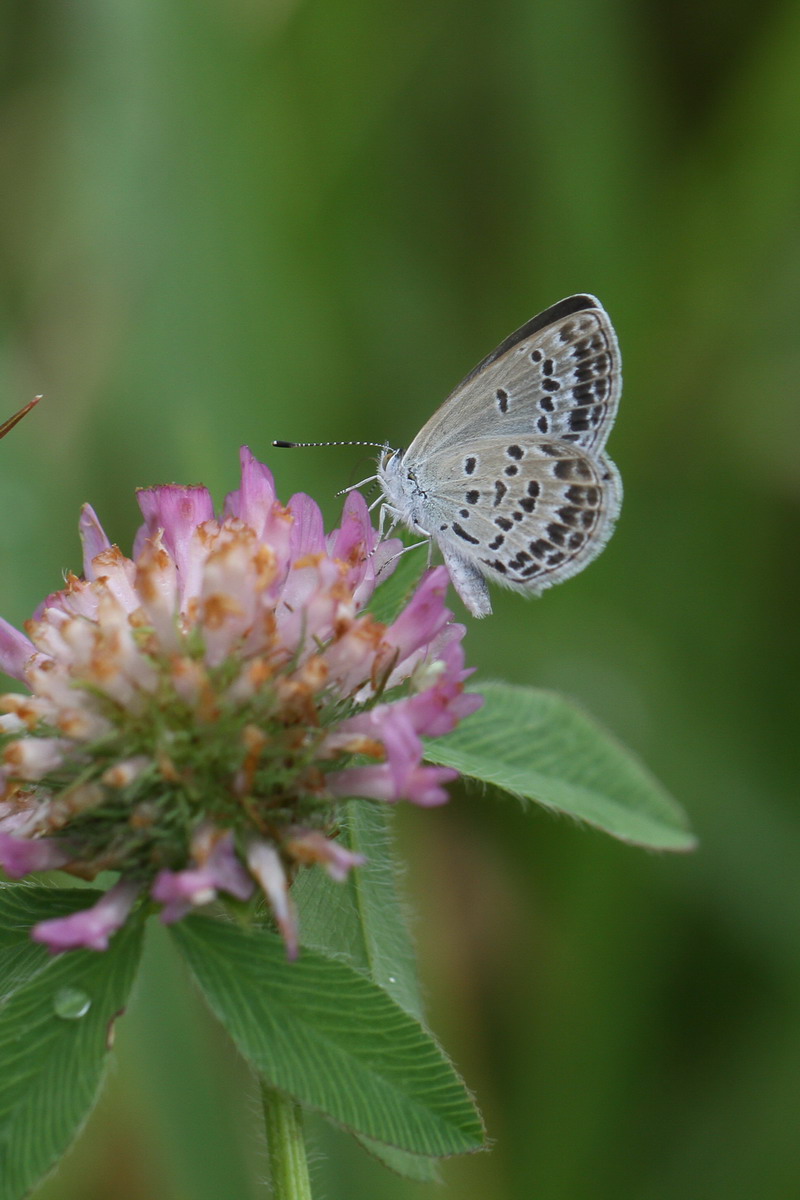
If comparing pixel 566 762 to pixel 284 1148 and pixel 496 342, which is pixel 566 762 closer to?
pixel 284 1148

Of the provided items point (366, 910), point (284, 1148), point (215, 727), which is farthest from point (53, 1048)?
point (366, 910)

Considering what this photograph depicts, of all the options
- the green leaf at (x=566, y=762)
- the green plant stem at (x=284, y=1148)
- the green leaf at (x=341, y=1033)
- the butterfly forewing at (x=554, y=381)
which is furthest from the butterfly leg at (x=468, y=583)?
the green plant stem at (x=284, y=1148)

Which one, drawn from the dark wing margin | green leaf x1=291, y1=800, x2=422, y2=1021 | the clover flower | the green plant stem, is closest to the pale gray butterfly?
the dark wing margin

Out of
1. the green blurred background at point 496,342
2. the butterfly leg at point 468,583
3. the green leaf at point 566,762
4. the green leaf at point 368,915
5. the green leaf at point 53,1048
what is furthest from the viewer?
the green blurred background at point 496,342

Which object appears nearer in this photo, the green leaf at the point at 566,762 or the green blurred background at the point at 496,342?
the green leaf at the point at 566,762

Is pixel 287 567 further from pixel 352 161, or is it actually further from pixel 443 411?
pixel 352 161

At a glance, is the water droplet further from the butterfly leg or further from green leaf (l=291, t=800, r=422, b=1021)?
the butterfly leg

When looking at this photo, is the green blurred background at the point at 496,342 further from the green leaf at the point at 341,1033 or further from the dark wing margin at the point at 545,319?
the green leaf at the point at 341,1033
